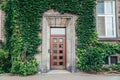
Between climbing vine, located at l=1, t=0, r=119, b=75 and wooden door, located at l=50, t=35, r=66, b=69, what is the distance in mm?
969

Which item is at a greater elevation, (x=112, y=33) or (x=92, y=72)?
(x=112, y=33)

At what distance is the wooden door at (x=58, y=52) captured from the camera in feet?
37.3

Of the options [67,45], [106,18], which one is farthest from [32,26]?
[106,18]

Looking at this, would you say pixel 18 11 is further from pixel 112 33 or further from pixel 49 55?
pixel 112 33

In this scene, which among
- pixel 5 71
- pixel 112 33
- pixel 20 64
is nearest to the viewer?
pixel 20 64

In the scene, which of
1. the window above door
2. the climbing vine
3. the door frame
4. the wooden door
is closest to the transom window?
the climbing vine

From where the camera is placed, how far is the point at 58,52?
11.4 m

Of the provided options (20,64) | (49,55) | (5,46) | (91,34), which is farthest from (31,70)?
(91,34)

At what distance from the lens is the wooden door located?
11375mm

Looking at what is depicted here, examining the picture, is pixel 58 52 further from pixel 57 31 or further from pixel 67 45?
pixel 57 31

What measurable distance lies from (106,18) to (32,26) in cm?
436

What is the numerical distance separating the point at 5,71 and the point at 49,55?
2554mm

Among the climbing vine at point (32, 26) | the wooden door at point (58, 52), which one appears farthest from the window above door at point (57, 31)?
the climbing vine at point (32, 26)

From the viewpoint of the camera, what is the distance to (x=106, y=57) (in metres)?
11.4
